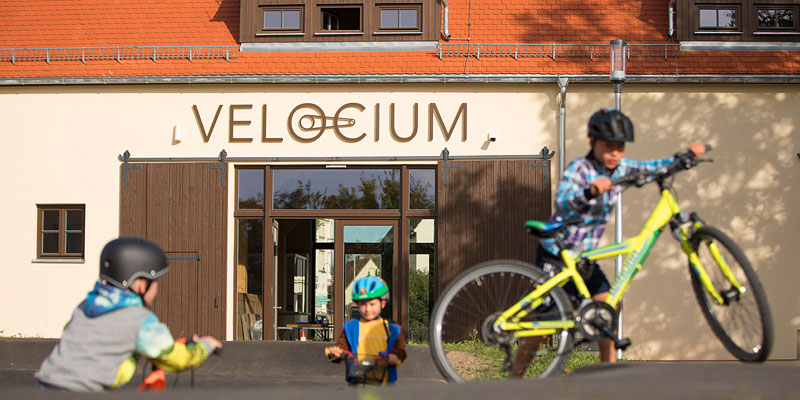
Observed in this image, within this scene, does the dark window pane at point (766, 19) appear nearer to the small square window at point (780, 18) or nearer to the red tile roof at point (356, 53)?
the small square window at point (780, 18)

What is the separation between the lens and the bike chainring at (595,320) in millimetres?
5238

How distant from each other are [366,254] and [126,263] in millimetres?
11715

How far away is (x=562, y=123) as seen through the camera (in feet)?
51.4

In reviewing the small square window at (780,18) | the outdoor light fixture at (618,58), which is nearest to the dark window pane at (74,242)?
the outdoor light fixture at (618,58)

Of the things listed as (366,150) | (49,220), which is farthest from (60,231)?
(366,150)

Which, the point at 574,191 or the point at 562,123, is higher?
the point at 562,123

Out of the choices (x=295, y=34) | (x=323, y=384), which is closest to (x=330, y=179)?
(x=295, y=34)

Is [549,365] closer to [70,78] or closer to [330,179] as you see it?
[330,179]

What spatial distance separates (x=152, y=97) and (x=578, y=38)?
7347mm

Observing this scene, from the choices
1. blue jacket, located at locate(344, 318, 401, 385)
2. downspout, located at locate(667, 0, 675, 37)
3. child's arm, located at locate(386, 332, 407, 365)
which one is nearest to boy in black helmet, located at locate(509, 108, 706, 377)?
child's arm, located at locate(386, 332, 407, 365)

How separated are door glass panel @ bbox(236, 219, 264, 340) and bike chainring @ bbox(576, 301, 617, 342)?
11.4m

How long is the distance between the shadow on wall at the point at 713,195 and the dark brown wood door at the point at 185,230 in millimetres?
6022

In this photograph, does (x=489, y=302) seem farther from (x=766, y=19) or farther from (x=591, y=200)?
(x=766, y=19)

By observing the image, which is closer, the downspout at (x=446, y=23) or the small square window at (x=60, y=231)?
the small square window at (x=60, y=231)
